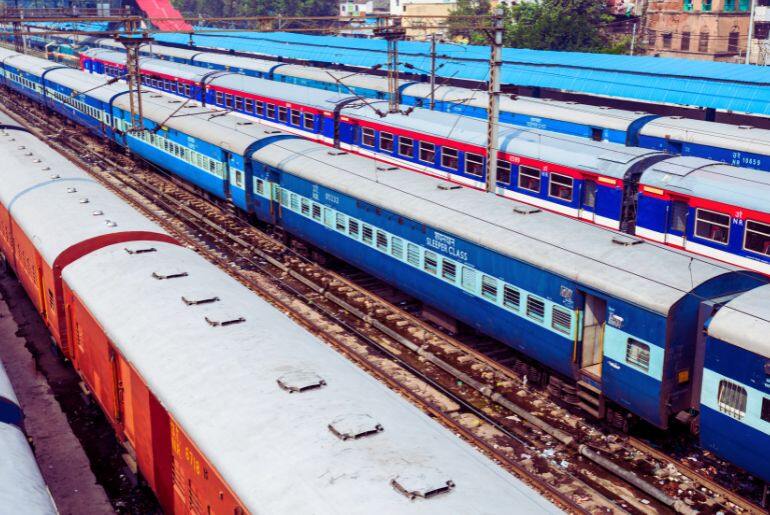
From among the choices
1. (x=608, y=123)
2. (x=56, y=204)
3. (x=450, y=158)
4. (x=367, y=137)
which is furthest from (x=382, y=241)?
(x=608, y=123)

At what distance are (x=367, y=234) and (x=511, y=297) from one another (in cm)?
641

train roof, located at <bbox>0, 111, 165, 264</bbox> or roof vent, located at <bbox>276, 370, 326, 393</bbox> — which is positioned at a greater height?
train roof, located at <bbox>0, 111, 165, 264</bbox>

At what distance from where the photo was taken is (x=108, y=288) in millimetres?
14328

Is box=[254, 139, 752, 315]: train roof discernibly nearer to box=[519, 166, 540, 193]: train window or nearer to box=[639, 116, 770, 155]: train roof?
box=[519, 166, 540, 193]: train window

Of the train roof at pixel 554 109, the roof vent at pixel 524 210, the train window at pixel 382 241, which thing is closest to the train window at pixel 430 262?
the train window at pixel 382 241

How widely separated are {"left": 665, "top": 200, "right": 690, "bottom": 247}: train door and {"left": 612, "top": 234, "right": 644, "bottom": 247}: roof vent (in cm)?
509

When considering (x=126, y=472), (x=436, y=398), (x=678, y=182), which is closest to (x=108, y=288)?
(x=126, y=472)

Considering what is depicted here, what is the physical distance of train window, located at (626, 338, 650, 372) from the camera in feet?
47.7

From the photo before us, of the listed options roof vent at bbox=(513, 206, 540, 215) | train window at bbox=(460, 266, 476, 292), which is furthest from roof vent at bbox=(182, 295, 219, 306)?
roof vent at bbox=(513, 206, 540, 215)

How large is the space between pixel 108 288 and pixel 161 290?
119 centimetres

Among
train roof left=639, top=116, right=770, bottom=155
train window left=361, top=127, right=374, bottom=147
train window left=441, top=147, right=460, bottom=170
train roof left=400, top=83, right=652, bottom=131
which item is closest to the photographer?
train roof left=639, top=116, right=770, bottom=155

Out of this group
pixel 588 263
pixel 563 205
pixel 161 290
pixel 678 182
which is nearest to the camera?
pixel 161 290

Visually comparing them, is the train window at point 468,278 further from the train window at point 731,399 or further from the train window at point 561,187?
the train window at point 561,187

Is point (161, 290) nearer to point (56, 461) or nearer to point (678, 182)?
point (56, 461)
